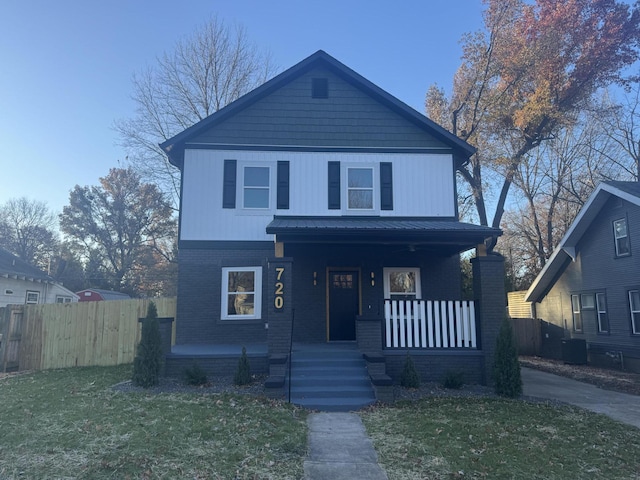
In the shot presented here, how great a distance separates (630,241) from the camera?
48.1 ft

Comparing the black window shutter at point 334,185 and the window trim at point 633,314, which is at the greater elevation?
the black window shutter at point 334,185

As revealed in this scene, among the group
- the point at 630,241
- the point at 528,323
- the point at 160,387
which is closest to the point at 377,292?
the point at 160,387

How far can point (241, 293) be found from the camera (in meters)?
12.7

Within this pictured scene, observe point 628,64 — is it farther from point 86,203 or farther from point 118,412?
point 86,203

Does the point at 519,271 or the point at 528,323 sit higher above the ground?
the point at 519,271

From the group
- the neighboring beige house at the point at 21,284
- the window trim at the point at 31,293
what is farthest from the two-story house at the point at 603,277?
the window trim at the point at 31,293

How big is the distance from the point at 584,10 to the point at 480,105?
5.83m

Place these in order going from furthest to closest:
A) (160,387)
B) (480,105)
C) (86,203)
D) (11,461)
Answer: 1. (86,203)
2. (480,105)
3. (160,387)
4. (11,461)

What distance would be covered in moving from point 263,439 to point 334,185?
8478 millimetres

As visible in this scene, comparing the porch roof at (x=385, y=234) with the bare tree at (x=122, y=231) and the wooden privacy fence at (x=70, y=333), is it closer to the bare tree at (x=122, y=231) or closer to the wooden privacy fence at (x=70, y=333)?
the wooden privacy fence at (x=70, y=333)

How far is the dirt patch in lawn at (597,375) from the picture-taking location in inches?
439

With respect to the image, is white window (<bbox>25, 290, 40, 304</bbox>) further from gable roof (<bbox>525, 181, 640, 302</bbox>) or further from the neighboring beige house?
gable roof (<bbox>525, 181, 640, 302</bbox>)

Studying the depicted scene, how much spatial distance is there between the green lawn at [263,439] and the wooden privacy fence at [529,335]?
39.9 ft

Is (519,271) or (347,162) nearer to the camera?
(347,162)
